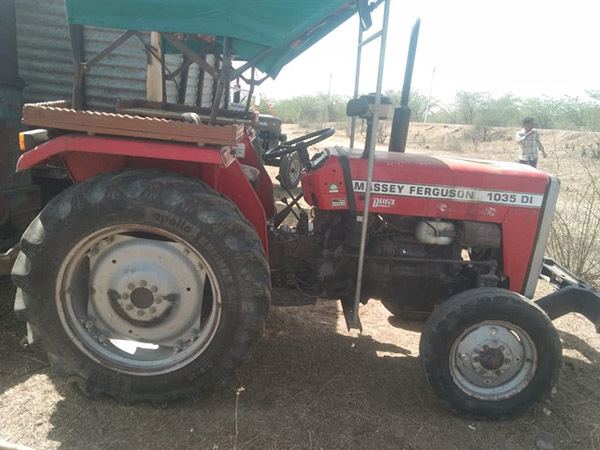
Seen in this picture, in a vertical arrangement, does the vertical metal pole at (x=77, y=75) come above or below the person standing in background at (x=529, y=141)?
above

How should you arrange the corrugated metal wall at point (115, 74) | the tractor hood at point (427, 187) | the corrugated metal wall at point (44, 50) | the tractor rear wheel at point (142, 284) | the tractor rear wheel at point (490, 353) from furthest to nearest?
the corrugated metal wall at point (115, 74) < the corrugated metal wall at point (44, 50) < the tractor hood at point (427, 187) < the tractor rear wheel at point (490, 353) < the tractor rear wheel at point (142, 284)

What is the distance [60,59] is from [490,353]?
4843 millimetres

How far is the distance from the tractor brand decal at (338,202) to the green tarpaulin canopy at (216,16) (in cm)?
96

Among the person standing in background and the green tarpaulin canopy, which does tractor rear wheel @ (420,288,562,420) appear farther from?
the person standing in background

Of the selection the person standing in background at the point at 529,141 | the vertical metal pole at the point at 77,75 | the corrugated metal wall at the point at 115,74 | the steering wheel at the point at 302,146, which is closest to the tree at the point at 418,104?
the person standing in background at the point at 529,141

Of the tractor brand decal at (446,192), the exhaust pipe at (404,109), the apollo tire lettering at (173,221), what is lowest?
the apollo tire lettering at (173,221)

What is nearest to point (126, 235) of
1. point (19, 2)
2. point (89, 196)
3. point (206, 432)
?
point (89, 196)

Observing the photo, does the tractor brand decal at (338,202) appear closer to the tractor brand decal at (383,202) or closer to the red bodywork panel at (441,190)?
the red bodywork panel at (441,190)

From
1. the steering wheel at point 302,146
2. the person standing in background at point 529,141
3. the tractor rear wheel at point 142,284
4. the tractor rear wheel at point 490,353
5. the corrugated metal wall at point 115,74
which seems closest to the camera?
the tractor rear wheel at point 142,284

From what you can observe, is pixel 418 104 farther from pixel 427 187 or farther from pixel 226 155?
pixel 226 155

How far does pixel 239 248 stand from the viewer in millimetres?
2346

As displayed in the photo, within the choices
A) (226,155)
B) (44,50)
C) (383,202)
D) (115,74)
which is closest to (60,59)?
(44,50)

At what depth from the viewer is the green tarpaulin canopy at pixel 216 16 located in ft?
7.61

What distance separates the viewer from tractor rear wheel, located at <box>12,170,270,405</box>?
7.53 ft
